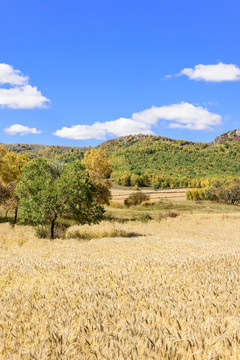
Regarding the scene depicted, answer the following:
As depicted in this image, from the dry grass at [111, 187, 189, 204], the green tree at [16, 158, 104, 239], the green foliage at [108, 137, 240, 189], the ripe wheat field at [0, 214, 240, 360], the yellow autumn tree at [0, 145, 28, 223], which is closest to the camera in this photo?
the ripe wheat field at [0, 214, 240, 360]

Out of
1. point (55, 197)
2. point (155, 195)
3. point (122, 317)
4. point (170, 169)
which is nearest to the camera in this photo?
point (122, 317)

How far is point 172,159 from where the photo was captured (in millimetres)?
194750

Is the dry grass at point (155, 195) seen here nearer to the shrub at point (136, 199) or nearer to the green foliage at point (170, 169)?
the shrub at point (136, 199)

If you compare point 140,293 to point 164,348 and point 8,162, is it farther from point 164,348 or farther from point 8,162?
point 8,162

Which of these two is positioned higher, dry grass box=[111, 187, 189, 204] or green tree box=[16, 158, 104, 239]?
green tree box=[16, 158, 104, 239]

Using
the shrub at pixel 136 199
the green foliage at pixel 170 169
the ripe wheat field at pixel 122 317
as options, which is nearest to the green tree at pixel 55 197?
the ripe wheat field at pixel 122 317

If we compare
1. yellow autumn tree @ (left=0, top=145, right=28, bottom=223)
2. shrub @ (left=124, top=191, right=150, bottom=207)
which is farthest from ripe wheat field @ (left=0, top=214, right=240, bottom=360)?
shrub @ (left=124, top=191, right=150, bottom=207)

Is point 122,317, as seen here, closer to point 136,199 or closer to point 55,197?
point 55,197

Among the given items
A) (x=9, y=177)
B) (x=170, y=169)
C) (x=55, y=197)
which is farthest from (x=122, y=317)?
(x=170, y=169)

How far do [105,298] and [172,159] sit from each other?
19581 cm

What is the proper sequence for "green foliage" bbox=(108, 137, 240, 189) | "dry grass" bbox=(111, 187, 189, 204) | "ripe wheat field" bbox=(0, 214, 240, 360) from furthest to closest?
"green foliage" bbox=(108, 137, 240, 189) → "dry grass" bbox=(111, 187, 189, 204) → "ripe wheat field" bbox=(0, 214, 240, 360)

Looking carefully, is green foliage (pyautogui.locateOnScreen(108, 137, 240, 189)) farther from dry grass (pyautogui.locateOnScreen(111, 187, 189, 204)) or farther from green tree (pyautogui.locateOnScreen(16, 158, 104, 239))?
green tree (pyautogui.locateOnScreen(16, 158, 104, 239))

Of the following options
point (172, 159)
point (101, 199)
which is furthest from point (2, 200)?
point (172, 159)

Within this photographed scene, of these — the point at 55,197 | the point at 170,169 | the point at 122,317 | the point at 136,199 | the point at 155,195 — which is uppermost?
the point at 170,169
